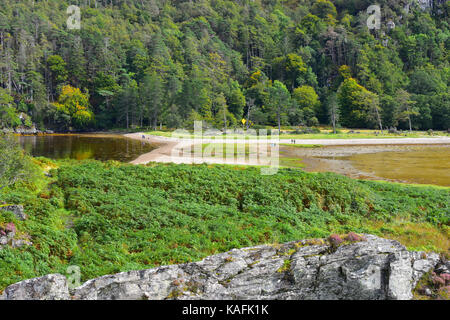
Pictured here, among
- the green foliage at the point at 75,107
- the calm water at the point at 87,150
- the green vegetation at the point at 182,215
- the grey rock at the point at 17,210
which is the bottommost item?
the green vegetation at the point at 182,215

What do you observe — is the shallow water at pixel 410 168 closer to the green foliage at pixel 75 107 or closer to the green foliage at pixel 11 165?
the green foliage at pixel 11 165

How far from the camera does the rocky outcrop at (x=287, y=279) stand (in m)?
6.09

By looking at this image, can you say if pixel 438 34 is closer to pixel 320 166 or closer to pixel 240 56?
pixel 240 56

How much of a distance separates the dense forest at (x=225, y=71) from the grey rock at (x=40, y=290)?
8523 centimetres

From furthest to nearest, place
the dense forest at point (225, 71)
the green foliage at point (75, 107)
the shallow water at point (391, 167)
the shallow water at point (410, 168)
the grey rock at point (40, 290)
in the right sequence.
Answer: the green foliage at point (75, 107), the dense forest at point (225, 71), the shallow water at point (391, 167), the shallow water at point (410, 168), the grey rock at point (40, 290)

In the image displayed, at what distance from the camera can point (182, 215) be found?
14570 mm

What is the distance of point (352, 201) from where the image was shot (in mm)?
18641

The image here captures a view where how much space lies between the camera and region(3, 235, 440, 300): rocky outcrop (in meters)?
6.09

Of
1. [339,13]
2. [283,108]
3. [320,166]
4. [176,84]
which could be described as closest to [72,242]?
[320,166]

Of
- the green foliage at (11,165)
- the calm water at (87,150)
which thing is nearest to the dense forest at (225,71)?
the calm water at (87,150)

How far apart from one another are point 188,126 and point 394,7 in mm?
140383

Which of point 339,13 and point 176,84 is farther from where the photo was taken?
point 339,13

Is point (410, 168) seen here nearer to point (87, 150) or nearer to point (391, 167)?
point (391, 167)

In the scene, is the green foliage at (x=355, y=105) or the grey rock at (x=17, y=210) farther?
the green foliage at (x=355, y=105)
